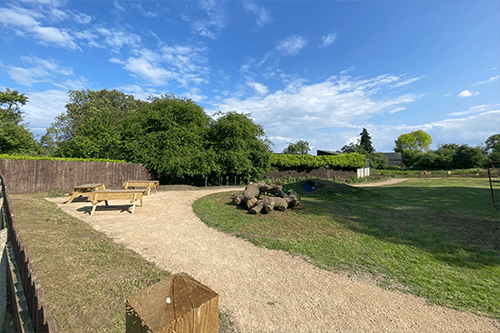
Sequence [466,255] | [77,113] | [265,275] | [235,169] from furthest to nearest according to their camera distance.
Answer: [77,113] → [235,169] → [466,255] → [265,275]

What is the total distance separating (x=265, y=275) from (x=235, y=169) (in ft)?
Answer: 47.8

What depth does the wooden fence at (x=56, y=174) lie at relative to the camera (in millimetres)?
10352

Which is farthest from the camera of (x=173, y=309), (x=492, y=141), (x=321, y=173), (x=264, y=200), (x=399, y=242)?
(x=492, y=141)

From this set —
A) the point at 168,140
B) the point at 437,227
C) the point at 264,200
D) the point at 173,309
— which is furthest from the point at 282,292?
the point at 168,140

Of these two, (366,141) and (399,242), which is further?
(366,141)

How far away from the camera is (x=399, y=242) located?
17.3 feet

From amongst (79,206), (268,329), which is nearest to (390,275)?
(268,329)

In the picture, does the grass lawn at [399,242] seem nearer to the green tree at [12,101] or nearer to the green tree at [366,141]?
the green tree at [12,101]

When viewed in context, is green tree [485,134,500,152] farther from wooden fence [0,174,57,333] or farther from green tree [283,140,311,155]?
wooden fence [0,174,57,333]

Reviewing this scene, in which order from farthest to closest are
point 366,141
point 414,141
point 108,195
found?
1. point 414,141
2. point 366,141
3. point 108,195

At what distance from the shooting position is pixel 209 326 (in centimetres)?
100

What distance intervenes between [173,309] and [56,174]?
1448 centimetres

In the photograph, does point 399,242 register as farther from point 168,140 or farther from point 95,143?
point 95,143

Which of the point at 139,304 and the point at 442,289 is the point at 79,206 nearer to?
the point at 139,304
